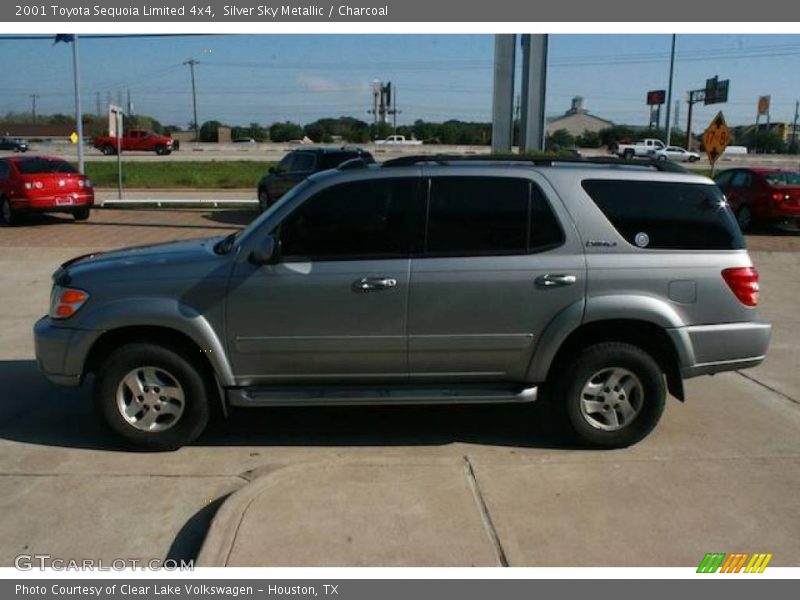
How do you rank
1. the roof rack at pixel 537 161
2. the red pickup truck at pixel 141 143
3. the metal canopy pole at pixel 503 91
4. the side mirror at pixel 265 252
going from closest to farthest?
the side mirror at pixel 265 252, the roof rack at pixel 537 161, the metal canopy pole at pixel 503 91, the red pickup truck at pixel 141 143

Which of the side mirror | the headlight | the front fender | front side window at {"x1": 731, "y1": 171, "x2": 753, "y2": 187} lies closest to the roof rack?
the side mirror

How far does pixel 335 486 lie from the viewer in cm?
433

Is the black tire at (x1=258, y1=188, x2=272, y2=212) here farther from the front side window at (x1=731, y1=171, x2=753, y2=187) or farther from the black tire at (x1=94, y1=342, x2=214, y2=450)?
the black tire at (x1=94, y1=342, x2=214, y2=450)

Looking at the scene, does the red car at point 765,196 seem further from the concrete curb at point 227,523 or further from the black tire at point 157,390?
the concrete curb at point 227,523

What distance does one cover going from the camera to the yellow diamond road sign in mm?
17578

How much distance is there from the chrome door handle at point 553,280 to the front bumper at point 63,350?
2.70 m

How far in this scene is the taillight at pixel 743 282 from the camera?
15.9ft

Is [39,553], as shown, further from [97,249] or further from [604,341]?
[97,249]

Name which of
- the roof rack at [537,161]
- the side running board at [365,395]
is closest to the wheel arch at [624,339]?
the side running board at [365,395]

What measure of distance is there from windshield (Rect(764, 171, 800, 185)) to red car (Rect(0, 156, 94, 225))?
14.8 meters

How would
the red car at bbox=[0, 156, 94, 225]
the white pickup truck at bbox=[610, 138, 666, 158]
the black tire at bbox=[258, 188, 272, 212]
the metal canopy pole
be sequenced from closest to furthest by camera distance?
the red car at bbox=[0, 156, 94, 225]
the black tire at bbox=[258, 188, 272, 212]
the metal canopy pole
the white pickup truck at bbox=[610, 138, 666, 158]

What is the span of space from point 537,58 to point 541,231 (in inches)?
706

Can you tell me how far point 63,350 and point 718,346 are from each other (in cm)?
409

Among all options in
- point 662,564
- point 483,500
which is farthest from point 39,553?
point 662,564
